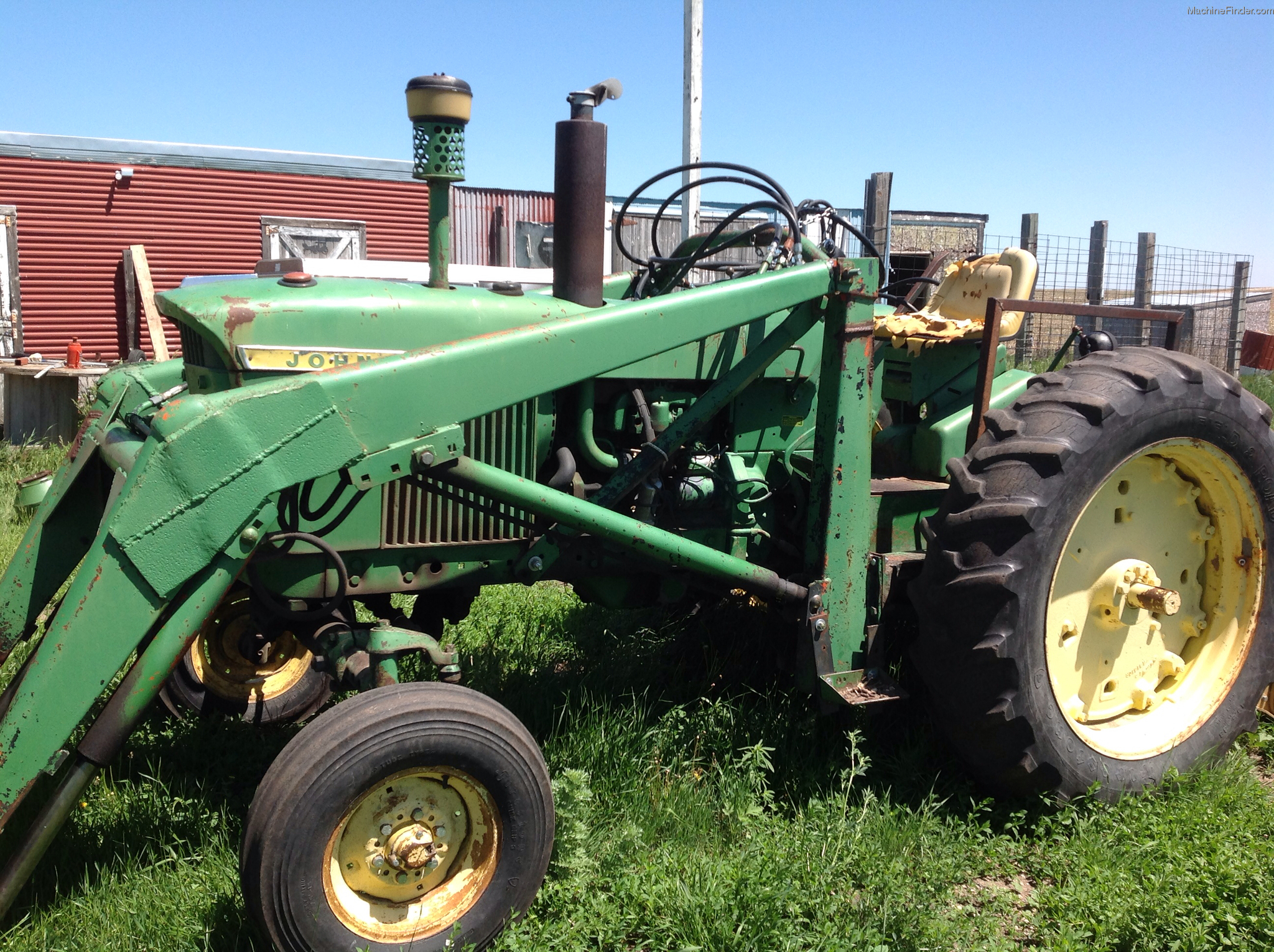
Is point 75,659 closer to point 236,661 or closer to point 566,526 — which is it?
point 566,526

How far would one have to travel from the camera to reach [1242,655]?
334 centimetres

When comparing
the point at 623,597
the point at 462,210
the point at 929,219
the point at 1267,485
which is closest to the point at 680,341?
the point at 623,597

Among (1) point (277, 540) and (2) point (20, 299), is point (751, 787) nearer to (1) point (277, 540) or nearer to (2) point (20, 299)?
(1) point (277, 540)

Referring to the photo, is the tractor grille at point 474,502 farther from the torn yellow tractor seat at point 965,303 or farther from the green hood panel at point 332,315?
the torn yellow tractor seat at point 965,303

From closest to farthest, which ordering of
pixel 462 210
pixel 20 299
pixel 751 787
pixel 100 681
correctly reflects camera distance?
pixel 100 681, pixel 751 787, pixel 20 299, pixel 462 210

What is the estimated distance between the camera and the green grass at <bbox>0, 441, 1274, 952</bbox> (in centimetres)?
244

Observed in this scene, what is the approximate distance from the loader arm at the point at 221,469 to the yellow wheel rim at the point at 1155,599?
1.84m

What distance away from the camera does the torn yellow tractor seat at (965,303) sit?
3697 millimetres

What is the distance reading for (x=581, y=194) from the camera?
2986 mm

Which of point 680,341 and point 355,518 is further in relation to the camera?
point 355,518

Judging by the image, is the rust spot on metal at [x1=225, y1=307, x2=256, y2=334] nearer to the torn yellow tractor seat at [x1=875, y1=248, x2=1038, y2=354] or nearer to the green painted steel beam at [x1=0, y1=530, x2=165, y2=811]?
the green painted steel beam at [x1=0, y1=530, x2=165, y2=811]

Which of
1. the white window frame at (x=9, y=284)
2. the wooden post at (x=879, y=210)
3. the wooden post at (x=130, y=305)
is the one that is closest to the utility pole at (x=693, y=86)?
the wooden post at (x=879, y=210)

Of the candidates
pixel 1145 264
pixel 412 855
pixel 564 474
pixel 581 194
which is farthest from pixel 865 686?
Result: pixel 1145 264

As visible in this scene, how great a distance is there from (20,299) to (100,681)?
12738 mm
